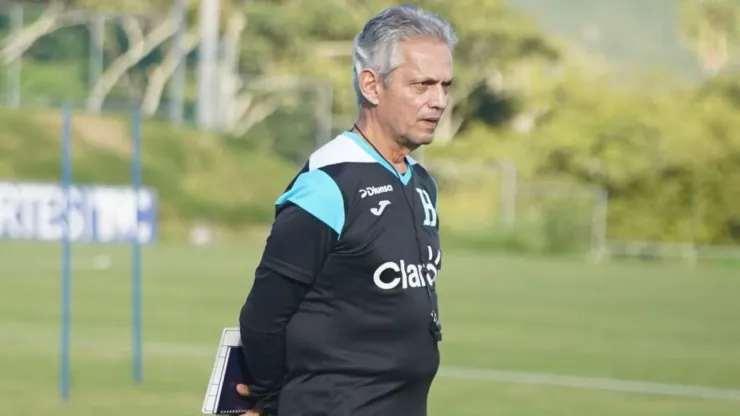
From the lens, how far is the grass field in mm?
13258

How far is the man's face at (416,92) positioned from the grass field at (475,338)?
7993 mm

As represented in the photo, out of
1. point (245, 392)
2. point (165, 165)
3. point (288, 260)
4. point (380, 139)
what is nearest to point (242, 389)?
point (245, 392)

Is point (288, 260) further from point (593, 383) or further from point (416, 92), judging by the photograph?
point (593, 383)

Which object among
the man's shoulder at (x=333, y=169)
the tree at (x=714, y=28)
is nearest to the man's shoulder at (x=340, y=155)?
the man's shoulder at (x=333, y=169)

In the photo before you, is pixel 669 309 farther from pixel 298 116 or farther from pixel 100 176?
pixel 298 116

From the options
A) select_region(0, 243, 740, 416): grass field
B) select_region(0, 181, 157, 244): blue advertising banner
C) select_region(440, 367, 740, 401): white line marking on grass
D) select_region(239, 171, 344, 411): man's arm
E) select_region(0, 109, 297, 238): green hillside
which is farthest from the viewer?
select_region(0, 109, 297, 238): green hillside

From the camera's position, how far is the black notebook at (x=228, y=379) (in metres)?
4.41

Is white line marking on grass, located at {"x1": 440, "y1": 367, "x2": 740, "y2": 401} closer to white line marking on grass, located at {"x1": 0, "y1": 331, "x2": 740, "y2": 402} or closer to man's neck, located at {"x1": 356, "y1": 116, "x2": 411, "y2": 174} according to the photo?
white line marking on grass, located at {"x1": 0, "y1": 331, "x2": 740, "y2": 402}

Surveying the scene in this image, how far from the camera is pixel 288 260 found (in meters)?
4.22

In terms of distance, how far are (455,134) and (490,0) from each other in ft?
17.8

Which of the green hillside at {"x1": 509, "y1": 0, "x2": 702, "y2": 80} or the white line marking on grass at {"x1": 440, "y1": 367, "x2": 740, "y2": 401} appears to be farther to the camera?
the green hillside at {"x1": 509, "y1": 0, "x2": 702, "y2": 80}

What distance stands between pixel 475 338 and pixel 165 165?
78.9 ft

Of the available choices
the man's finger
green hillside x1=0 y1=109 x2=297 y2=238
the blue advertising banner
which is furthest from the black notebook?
green hillside x1=0 y1=109 x2=297 y2=238

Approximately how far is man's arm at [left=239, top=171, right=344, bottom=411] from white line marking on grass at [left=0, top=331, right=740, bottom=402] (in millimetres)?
10355
